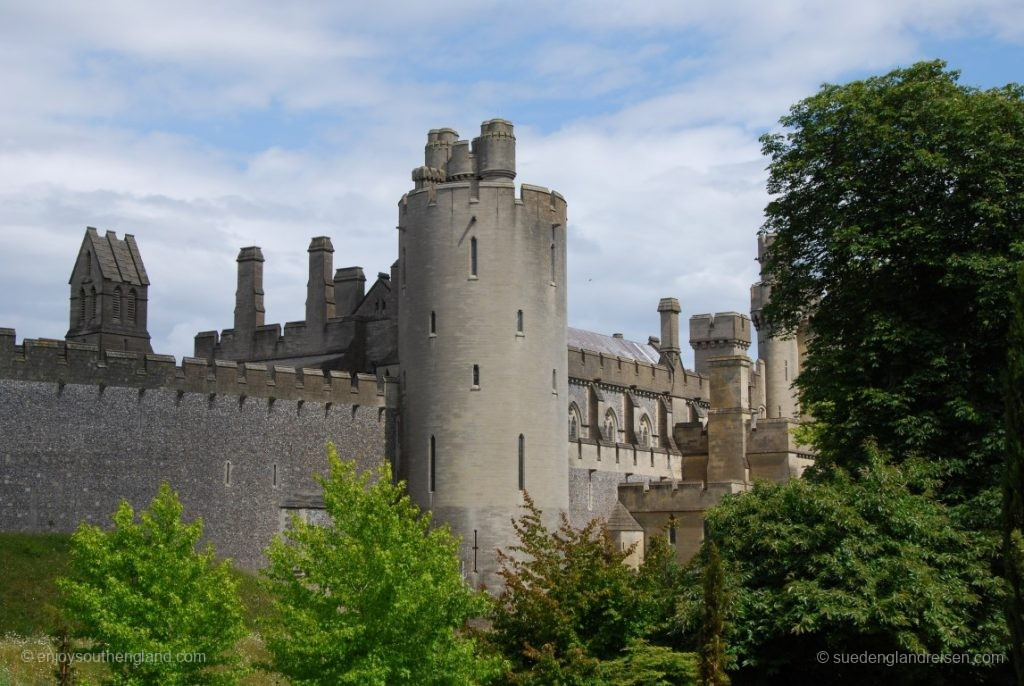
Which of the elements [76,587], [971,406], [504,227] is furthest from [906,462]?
[504,227]

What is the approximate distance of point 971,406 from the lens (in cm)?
2856

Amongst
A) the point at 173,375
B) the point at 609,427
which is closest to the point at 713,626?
the point at 173,375

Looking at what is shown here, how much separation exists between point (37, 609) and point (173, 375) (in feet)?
26.8

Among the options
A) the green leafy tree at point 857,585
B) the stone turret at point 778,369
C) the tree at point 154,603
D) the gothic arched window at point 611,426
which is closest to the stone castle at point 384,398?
the gothic arched window at point 611,426

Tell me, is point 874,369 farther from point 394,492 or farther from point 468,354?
point 468,354

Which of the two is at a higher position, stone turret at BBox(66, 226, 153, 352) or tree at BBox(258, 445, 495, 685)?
stone turret at BBox(66, 226, 153, 352)

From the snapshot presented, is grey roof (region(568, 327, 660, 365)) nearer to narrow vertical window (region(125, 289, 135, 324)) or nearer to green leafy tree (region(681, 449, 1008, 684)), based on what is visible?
narrow vertical window (region(125, 289, 135, 324))

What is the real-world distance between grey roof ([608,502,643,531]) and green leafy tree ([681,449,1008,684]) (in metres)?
21.8

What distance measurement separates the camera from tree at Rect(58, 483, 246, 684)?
22625 millimetres

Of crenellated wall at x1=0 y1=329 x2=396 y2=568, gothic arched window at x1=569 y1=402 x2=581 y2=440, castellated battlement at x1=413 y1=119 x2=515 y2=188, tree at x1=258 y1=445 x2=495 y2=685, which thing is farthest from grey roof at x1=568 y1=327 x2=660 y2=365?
tree at x1=258 y1=445 x2=495 y2=685

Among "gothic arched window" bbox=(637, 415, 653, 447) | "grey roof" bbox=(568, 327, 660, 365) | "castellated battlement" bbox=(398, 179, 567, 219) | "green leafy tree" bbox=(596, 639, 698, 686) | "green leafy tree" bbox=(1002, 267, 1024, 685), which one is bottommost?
"green leafy tree" bbox=(596, 639, 698, 686)

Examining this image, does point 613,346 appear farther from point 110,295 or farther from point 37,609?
point 37,609

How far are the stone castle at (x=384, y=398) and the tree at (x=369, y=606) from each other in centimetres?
913

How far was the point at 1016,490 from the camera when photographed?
68.3ft
